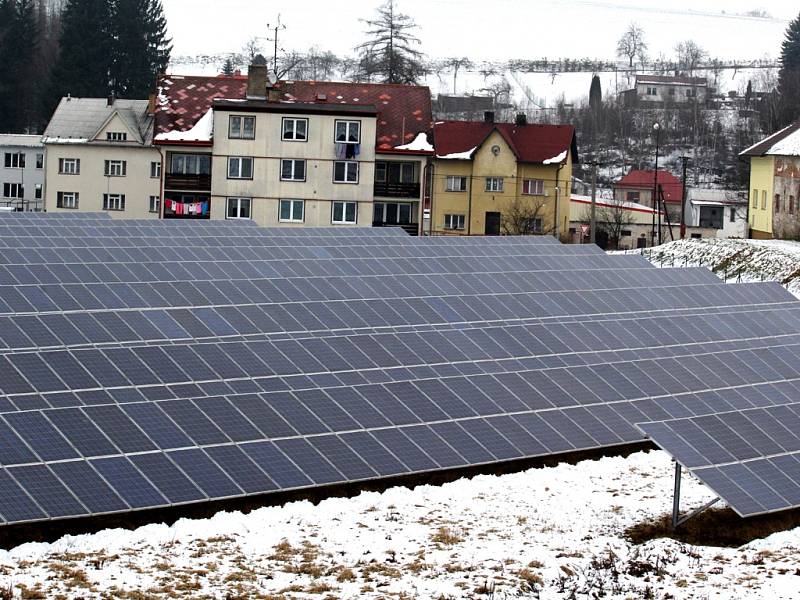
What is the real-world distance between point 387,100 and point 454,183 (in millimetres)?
10418

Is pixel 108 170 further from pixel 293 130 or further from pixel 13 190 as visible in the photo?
pixel 13 190

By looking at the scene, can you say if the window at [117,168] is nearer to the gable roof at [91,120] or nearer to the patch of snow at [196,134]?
the gable roof at [91,120]

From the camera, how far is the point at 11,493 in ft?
70.4

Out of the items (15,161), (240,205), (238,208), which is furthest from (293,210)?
(15,161)

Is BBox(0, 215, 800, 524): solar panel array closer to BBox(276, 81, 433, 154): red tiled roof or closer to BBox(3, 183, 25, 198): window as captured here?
BBox(276, 81, 433, 154): red tiled roof

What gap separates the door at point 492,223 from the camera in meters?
91.4

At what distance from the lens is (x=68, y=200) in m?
88.4

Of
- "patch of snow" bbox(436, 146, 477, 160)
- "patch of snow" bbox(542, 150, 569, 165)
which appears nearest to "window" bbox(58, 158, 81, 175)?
"patch of snow" bbox(436, 146, 477, 160)

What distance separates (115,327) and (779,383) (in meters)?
16.6

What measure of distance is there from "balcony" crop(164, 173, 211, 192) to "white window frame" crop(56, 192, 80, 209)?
39.3 feet

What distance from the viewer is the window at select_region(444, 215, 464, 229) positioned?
91.5 metres

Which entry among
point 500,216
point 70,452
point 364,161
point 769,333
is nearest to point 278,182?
point 364,161

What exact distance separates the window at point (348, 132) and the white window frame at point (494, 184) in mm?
16162

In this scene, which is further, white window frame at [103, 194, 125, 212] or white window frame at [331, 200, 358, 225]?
white window frame at [103, 194, 125, 212]
